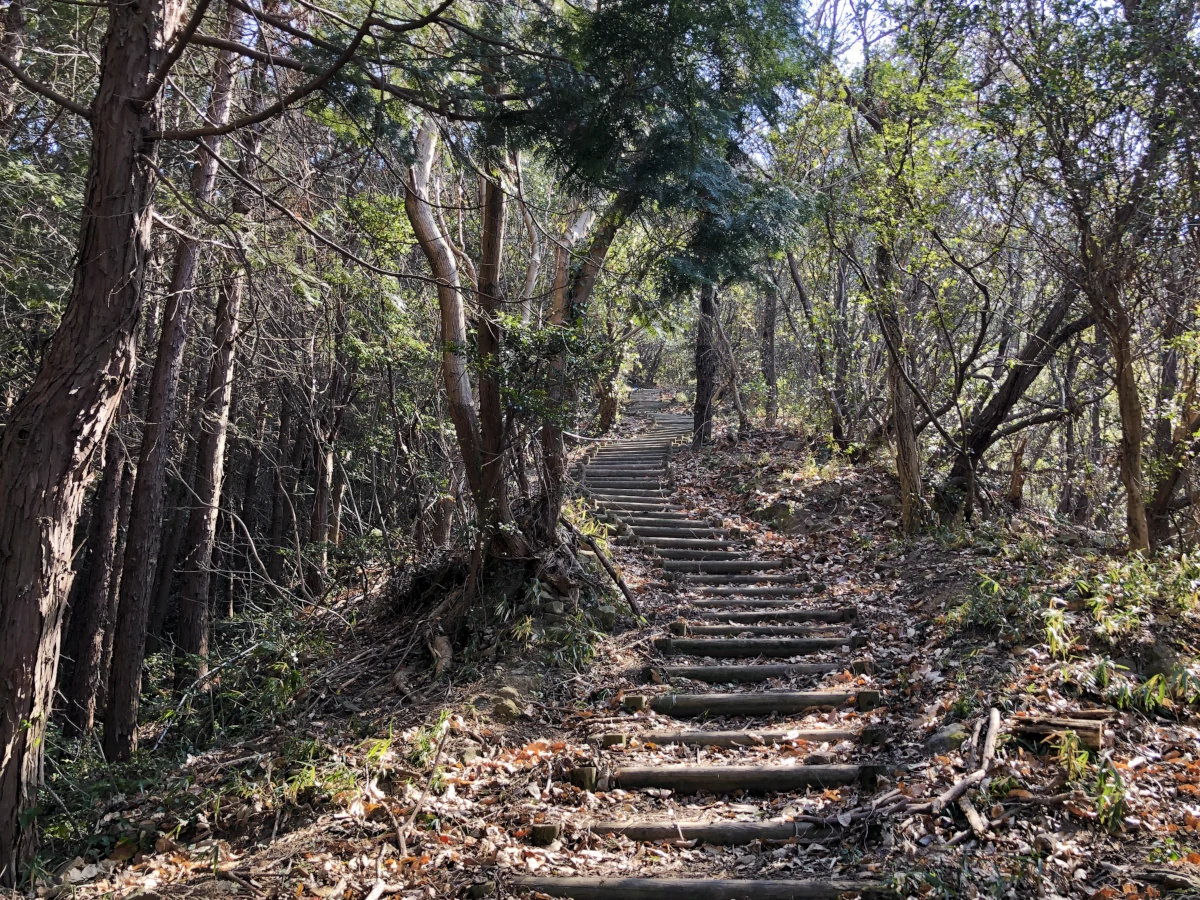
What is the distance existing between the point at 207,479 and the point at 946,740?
867cm

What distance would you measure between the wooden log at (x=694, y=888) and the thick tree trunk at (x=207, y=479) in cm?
688

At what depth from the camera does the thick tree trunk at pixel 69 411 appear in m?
4.12

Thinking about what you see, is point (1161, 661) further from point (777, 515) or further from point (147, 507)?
point (147, 507)

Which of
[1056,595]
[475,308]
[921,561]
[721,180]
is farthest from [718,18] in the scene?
[921,561]

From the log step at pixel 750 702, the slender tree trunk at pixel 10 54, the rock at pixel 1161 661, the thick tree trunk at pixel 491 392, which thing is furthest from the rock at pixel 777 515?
the slender tree trunk at pixel 10 54

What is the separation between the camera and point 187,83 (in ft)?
24.5

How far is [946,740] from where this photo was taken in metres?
4.68

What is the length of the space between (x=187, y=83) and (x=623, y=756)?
7.24m

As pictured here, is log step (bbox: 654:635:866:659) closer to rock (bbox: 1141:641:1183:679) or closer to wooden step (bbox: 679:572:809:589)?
wooden step (bbox: 679:572:809:589)

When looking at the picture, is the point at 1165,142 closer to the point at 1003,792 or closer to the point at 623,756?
the point at 1003,792

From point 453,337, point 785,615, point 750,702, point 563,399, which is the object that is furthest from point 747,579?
point 453,337

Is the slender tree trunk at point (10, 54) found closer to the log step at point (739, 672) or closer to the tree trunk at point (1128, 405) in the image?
the log step at point (739, 672)

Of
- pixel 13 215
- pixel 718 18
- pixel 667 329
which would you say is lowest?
pixel 667 329

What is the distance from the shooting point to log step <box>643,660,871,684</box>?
6.41 m
